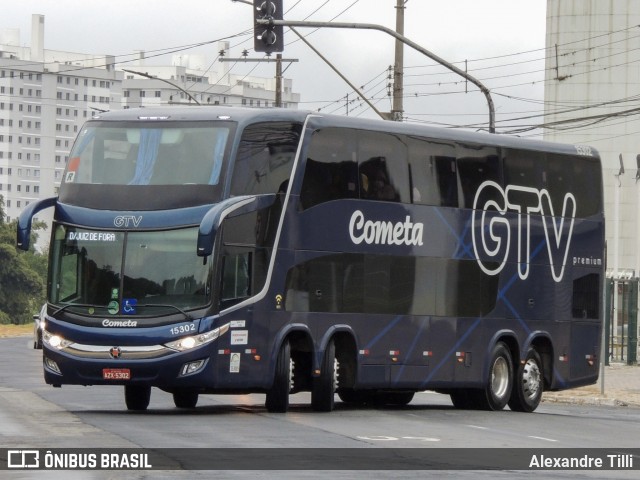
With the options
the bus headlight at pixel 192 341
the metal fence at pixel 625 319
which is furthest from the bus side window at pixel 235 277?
the metal fence at pixel 625 319

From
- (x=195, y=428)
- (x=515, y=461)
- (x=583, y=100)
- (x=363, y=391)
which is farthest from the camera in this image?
(x=583, y=100)

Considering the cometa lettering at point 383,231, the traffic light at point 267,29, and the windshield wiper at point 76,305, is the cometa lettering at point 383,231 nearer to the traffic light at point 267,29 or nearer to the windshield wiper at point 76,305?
the windshield wiper at point 76,305

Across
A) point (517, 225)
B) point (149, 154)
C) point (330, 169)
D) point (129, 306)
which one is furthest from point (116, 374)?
point (517, 225)

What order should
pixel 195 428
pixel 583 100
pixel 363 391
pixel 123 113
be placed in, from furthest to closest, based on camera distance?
pixel 583 100 < pixel 363 391 < pixel 123 113 < pixel 195 428

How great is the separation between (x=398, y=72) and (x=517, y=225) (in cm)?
999

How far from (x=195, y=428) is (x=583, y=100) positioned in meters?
64.9

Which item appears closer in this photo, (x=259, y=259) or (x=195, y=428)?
(x=195, y=428)

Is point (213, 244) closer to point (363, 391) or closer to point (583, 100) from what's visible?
point (363, 391)

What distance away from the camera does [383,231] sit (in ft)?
80.2

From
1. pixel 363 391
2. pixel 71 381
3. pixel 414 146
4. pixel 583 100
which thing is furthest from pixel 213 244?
pixel 583 100

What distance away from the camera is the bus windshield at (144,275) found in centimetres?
2189

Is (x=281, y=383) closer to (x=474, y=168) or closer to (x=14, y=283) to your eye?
(x=474, y=168)

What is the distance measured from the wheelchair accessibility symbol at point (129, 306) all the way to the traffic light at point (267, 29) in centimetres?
795

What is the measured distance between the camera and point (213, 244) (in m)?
21.5
